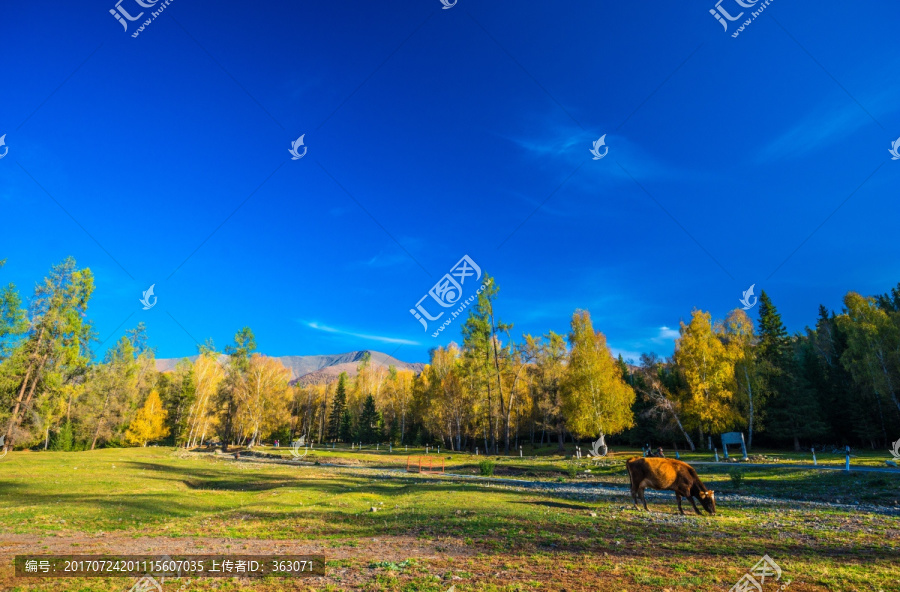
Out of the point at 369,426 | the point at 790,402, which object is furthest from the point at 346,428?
the point at 790,402

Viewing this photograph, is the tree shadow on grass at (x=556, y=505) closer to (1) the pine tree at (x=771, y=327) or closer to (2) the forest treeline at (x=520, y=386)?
(2) the forest treeline at (x=520, y=386)

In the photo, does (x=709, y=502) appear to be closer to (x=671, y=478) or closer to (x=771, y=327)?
(x=671, y=478)

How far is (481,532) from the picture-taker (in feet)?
40.8

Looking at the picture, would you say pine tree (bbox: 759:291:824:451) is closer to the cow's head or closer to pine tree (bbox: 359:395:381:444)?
the cow's head

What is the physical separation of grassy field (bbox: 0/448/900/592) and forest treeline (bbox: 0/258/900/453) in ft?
68.0

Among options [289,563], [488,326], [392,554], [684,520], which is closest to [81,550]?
[289,563]

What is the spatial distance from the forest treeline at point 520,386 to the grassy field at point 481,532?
68.0 feet

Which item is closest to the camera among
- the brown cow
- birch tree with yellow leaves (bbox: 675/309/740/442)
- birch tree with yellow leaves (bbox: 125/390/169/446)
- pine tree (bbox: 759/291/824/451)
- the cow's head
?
the cow's head

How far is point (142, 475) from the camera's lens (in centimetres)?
3102

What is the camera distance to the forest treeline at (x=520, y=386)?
43.6 meters

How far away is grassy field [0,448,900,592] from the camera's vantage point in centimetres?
793

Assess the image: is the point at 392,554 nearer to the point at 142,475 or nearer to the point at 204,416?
the point at 142,475

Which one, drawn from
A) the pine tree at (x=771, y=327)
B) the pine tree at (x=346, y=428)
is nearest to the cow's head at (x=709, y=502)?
the pine tree at (x=771, y=327)

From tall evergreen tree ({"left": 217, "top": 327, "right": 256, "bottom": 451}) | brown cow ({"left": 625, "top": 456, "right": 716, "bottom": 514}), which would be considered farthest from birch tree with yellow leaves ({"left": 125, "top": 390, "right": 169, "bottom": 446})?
brown cow ({"left": 625, "top": 456, "right": 716, "bottom": 514})
